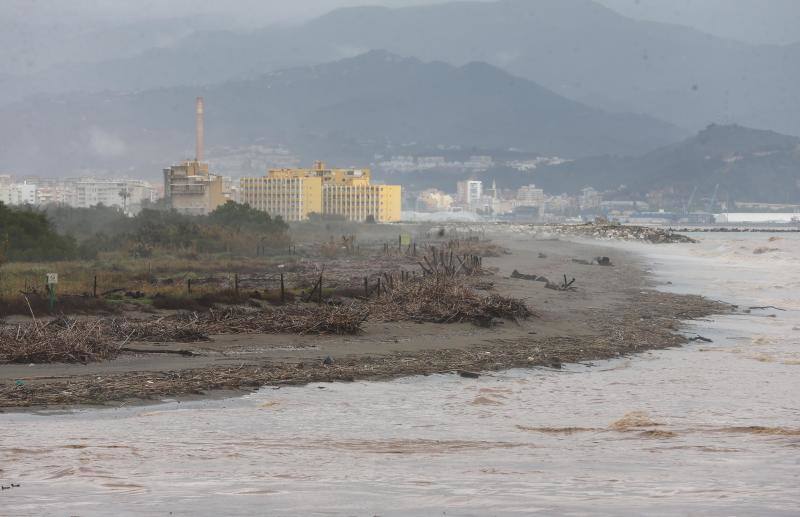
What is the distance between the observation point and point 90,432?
9.99m

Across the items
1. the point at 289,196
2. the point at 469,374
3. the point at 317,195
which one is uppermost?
the point at 317,195

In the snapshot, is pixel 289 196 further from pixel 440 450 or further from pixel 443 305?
pixel 440 450

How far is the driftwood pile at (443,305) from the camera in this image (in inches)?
796

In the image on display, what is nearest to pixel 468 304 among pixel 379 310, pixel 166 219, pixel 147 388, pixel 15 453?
pixel 379 310

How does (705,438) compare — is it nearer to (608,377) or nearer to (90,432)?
(608,377)

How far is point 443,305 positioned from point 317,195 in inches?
6286

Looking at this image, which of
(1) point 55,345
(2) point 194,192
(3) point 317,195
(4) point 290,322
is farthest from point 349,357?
(3) point 317,195

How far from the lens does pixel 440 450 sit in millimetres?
9703

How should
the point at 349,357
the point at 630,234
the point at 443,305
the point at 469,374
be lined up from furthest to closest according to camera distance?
1. the point at 630,234
2. the point at 443,305
3. the point at 349,357
4. the point at 469,374

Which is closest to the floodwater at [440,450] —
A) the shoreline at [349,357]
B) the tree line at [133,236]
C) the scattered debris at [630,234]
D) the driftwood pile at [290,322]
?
the shoreline at [349,357]

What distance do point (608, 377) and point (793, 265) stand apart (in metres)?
45.7

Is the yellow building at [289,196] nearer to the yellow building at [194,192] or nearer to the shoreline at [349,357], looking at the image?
the yellow building at [194,192]

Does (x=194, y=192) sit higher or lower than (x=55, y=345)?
higher

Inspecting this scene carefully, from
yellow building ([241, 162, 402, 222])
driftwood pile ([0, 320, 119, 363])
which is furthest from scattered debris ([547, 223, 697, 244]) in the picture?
driftwood pile ([0, 320, 119, 363])
